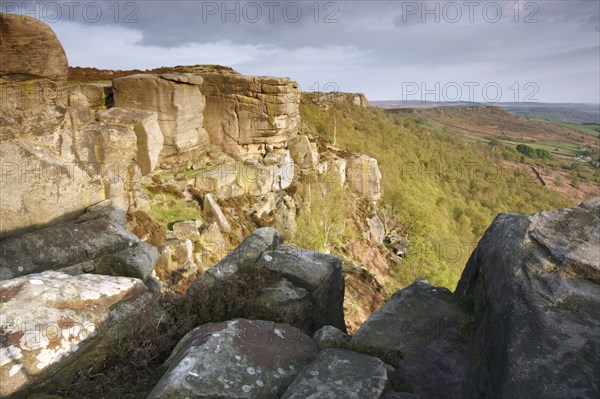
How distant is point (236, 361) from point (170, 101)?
16.2 meters

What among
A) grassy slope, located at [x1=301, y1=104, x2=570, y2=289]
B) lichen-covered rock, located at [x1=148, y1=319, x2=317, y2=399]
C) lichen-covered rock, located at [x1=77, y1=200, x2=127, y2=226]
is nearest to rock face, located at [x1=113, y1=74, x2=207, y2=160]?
lichen-covered rock, located at [x1=77, y1=200, x2=127, y2=226]

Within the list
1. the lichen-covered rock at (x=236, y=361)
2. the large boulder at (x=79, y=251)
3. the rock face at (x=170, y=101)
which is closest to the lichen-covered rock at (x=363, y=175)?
the rock face at (x=170, y=101)

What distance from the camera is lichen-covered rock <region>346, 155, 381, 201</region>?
3356cm

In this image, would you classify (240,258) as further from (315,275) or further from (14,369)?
(14,369)

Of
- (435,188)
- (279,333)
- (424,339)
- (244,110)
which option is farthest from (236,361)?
(435,188)

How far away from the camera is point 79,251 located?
6.77 metres

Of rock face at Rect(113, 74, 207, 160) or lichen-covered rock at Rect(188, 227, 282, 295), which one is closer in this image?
lichen-covered rock at Rect(188, 227, 282, 295)

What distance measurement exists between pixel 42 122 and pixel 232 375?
6.08m

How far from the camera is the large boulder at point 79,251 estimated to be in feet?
20.6

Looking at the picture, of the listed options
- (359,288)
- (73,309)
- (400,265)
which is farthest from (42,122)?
(400,265)

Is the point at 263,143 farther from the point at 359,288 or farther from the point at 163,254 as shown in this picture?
the point at 163,254

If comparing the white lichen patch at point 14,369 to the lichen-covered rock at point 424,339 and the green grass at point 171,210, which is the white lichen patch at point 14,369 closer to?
the lichen-covered rock at point 424,339

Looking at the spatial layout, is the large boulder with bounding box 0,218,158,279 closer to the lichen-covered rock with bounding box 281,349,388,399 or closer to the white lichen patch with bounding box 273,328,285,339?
the white lichen patch with bounding box 273,328,285,339

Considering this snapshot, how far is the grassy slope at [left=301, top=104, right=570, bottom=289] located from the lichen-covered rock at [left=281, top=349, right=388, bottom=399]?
2428 centimetres
